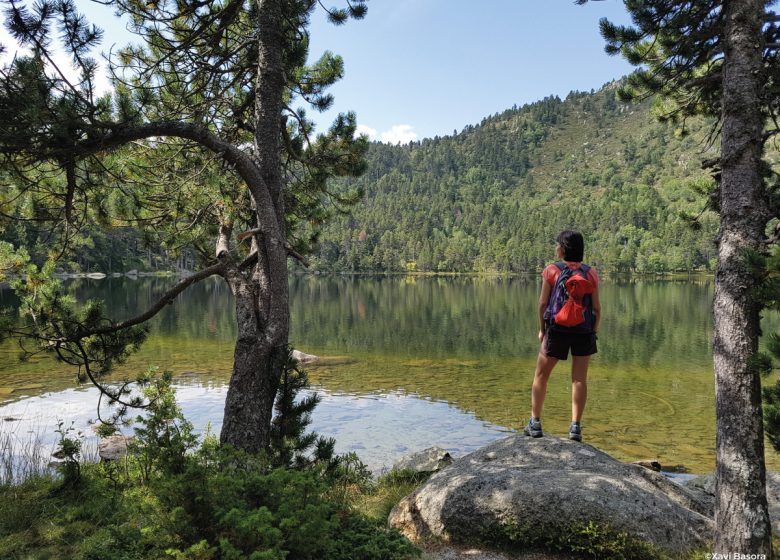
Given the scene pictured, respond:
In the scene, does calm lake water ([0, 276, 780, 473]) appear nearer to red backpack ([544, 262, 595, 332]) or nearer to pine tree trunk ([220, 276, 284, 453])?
pine tree trunk ([220, 276, 284, 453])

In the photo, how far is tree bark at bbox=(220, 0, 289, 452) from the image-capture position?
16.8ft

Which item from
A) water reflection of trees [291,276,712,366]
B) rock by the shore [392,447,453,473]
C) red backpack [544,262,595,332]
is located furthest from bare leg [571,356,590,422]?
water reflection of trees [291,276,712,366]

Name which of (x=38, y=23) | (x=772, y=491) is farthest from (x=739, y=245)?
(x=38, y=23)

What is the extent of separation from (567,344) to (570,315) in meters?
0.39

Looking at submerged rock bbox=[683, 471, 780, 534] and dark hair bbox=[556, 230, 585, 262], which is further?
dark hair bbox=[556, 230, 585, 262]

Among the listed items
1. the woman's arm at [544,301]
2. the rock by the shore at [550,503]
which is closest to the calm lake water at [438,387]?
the rock by the shore at [550,503]

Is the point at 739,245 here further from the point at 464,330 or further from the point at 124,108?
the point at 464,330

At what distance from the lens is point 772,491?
620cm

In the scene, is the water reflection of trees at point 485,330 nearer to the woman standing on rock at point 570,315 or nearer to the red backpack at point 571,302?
the woman standing on rock at point 570,315

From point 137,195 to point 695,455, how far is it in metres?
13.3

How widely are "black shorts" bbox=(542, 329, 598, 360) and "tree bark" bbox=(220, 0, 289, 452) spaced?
2.99 meters

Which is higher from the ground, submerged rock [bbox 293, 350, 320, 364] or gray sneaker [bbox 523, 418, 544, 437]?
gray sneaker [bbox 523, 418, 544, 437]

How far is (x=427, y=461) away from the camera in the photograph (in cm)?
844

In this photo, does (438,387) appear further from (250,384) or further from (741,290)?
(741,290)
